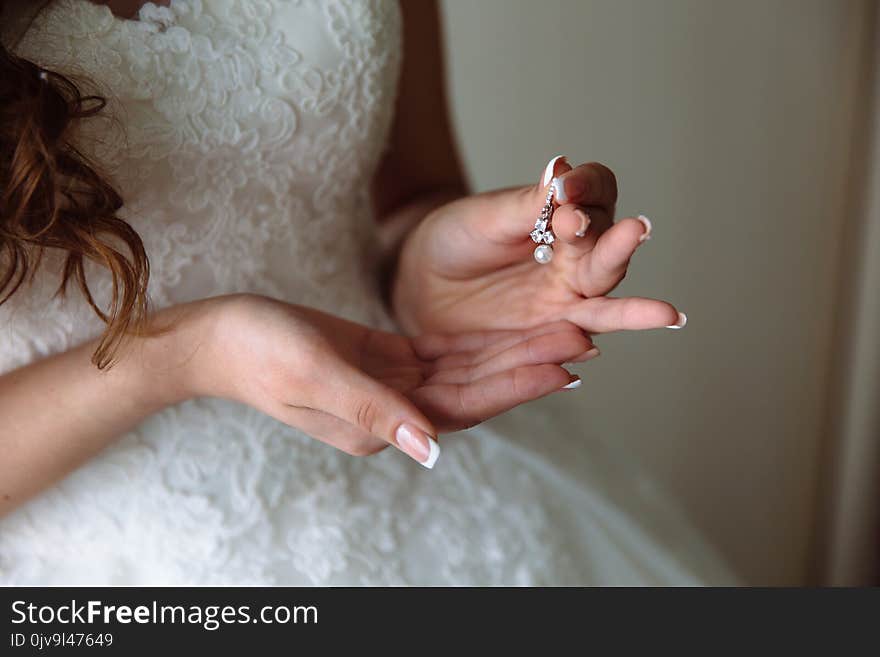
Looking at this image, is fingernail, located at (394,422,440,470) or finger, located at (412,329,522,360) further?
finger, located at (412,329,522,360)

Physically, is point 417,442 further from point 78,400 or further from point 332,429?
point 78,400

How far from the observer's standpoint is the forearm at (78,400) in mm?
648

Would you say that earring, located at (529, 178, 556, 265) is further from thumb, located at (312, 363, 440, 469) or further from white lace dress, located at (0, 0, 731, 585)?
white lace dress, located at (0, 0, 731, 585)

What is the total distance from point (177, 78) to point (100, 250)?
0.17 meters

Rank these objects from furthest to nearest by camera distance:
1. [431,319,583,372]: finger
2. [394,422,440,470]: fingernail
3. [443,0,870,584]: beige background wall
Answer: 1. [443,0,870,584]: beige background wall
2. [431,319,583,372]: finger
3. [394,422,440,470]: fingernail

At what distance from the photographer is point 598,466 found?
99 cm

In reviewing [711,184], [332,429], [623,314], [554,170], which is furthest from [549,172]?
[711,184]

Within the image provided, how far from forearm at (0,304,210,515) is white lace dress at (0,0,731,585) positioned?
0.07 ft

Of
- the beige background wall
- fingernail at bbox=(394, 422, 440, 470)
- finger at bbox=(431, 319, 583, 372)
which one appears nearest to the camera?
fingernail at bbox=(394, 422, 440, 470)

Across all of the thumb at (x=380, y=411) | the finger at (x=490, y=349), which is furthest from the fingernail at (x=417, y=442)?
the finger at (x=490, y=349)

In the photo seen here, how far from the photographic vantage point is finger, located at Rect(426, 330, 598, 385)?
593mm

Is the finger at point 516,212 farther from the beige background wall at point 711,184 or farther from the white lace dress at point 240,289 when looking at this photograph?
the beige background wall at point 711,184

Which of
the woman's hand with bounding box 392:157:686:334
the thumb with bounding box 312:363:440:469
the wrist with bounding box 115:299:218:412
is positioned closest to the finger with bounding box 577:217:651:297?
the woman's hand with bounding box 392:157:686:334
